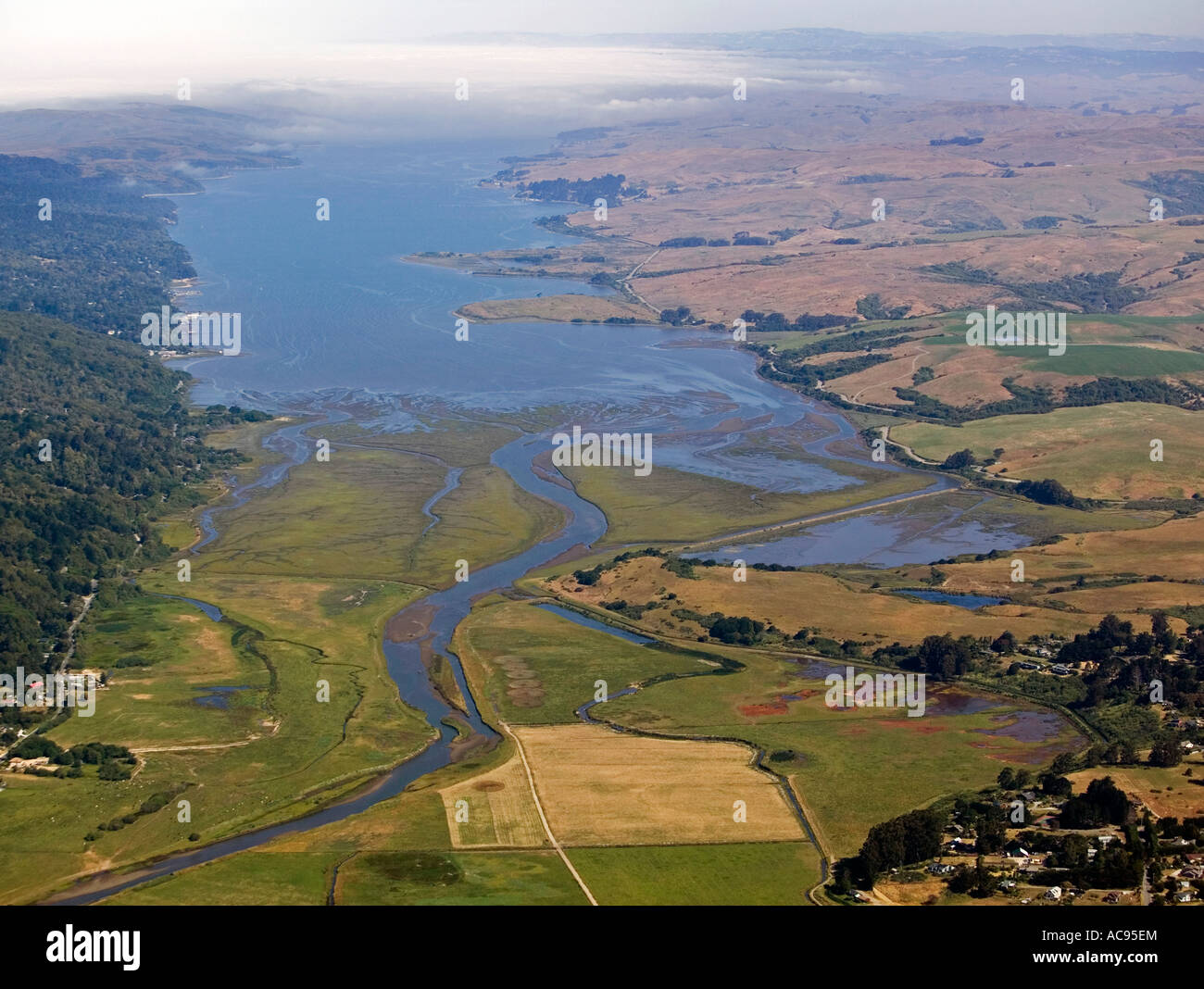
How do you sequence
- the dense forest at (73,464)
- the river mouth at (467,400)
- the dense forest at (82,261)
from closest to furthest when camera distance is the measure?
1. the river mouth at (467,400)
2. the dense forest at (73,464)
3. the dense forest at (82,261)

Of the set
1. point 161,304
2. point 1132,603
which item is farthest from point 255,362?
point 1132,603

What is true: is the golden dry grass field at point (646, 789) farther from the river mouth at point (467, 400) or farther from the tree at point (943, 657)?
the tree at point (943, 657)

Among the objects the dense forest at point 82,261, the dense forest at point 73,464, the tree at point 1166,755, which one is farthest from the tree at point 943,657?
the dense forest at point 82,261

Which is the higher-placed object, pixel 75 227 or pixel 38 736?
pixel 75 227

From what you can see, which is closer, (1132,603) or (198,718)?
(198,718)

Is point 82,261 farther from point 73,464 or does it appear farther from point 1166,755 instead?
point 1166,755

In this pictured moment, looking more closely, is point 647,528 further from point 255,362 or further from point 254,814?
point 255,362
